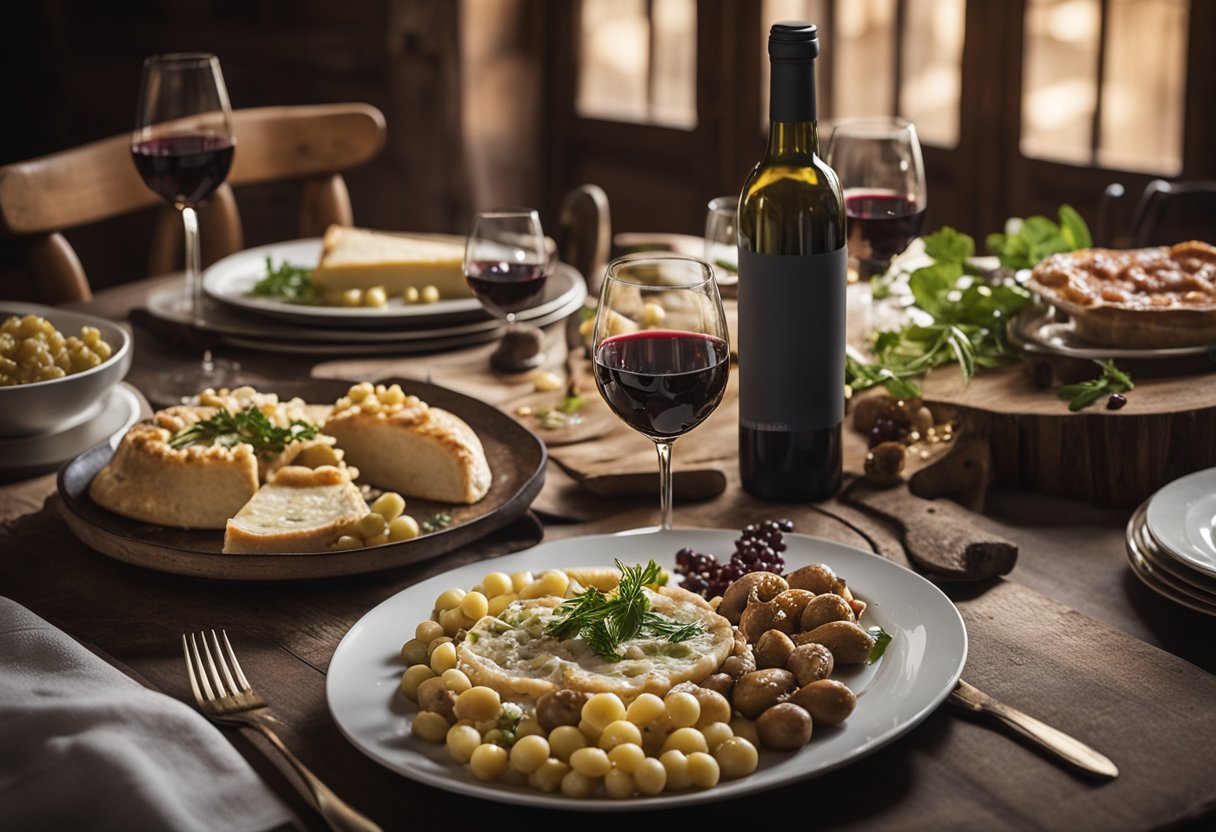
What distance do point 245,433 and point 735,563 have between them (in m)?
0.66

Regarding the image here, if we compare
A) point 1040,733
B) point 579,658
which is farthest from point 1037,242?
point 579,658

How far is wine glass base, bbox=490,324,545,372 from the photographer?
212 centimetres

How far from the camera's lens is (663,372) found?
134 cm

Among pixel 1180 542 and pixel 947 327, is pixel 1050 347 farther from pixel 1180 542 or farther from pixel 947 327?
pixel 1180 542

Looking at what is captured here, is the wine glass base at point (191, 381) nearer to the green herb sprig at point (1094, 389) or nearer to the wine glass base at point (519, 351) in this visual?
the wine glass base at point (519, 351)

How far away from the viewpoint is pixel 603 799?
99cm

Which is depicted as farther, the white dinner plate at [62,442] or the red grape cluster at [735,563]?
the white dinner plate at [62,442]

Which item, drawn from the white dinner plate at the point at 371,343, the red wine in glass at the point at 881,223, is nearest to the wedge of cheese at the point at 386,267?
the white dinner plate at the point at 371,343

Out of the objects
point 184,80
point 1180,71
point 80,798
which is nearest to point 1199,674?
point 80,798

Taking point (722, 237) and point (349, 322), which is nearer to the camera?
point (722, 237)

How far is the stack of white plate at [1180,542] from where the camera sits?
4.43ft

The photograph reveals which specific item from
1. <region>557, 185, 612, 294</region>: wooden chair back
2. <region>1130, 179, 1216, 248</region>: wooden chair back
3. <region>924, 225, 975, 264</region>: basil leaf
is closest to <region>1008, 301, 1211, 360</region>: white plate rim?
<region>924, 225, 975, 264</region>: basil leaf

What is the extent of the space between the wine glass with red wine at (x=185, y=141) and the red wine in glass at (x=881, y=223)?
3.13 ft

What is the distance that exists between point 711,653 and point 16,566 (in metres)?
0.84
